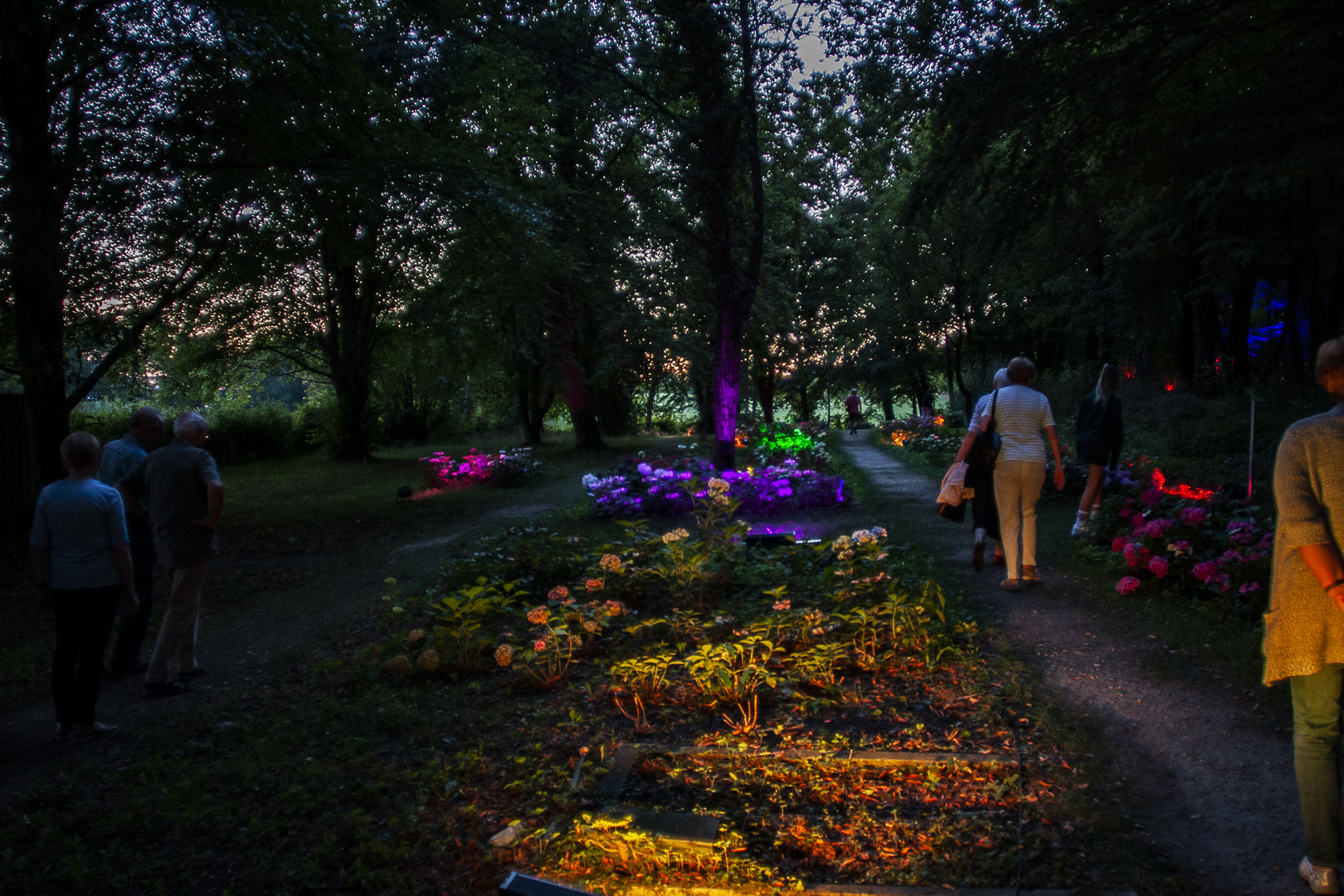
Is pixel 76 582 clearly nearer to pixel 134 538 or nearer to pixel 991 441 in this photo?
pixel 134 538

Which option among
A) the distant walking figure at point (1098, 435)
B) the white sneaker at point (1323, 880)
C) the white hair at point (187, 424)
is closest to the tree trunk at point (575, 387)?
the distant walking figure at point (1098, 435)

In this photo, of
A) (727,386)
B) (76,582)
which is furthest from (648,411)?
(76,582)

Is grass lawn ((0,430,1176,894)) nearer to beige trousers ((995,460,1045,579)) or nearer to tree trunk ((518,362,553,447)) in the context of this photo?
beige trousers ((995,460,1045,579))

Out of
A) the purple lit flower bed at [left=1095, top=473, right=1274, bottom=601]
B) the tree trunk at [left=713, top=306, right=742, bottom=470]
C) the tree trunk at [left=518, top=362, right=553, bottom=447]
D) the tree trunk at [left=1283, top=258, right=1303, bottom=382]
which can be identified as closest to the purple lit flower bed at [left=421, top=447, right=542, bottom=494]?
the tree trunk at [left=713, top=306, right=742, bottom=470]

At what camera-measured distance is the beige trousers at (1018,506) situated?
6590mm

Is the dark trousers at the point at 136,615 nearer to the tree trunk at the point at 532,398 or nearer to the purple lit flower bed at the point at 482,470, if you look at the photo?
the purple lit flower bed at the point at 482,470

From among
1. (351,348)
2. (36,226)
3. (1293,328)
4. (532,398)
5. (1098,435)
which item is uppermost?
(351,348)

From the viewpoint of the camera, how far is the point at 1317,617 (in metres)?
2.65

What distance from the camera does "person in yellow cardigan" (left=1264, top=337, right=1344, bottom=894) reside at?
261cm

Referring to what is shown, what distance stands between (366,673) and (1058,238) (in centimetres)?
1038

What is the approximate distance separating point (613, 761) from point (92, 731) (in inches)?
127

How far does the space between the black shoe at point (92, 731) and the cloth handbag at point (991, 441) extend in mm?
6615

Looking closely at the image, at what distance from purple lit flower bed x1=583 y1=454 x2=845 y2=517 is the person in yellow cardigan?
29.9 feet

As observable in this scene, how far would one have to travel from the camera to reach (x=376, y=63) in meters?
16.2
